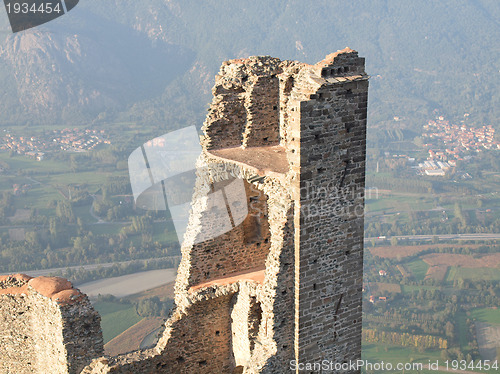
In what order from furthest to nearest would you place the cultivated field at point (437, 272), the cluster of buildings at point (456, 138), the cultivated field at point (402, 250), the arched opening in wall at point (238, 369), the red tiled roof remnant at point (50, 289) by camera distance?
the cluster of buildings at point (456, 138)
the cultivated field at point (402, 250)
the cultivated field at point (437, 272)
the arched opening in wall at point (238, 369)
the red tiled roof remnant at point (50, 289)

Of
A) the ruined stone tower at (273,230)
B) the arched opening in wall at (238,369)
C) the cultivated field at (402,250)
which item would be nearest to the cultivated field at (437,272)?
the cultivated field at (402,250)

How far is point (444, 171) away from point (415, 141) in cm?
1402

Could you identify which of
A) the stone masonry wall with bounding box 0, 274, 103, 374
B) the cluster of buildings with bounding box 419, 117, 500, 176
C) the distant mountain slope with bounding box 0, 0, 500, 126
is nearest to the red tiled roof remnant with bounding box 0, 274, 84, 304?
the stone masonry wall with bounding box 0, 274, 103, 374

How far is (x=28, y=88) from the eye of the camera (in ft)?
355

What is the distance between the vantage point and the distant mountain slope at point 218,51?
110 m

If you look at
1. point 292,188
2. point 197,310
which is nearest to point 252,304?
point 197,310

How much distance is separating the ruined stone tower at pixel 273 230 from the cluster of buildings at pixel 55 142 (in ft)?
310

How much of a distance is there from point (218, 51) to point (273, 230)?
11740cm

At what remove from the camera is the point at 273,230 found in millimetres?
10688

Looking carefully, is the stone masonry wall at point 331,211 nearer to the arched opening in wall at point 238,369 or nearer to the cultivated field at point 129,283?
the arched opening in wall at point 238,369

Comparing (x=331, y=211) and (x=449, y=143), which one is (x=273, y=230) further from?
(x=449, y=143)

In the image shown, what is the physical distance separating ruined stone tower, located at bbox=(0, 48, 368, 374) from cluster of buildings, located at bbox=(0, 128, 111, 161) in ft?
310

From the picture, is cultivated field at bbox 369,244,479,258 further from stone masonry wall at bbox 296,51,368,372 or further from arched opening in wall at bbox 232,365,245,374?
stone masonry wall at bbox 296,51,368,372

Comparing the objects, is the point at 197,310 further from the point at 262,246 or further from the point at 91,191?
the point at 91,191
